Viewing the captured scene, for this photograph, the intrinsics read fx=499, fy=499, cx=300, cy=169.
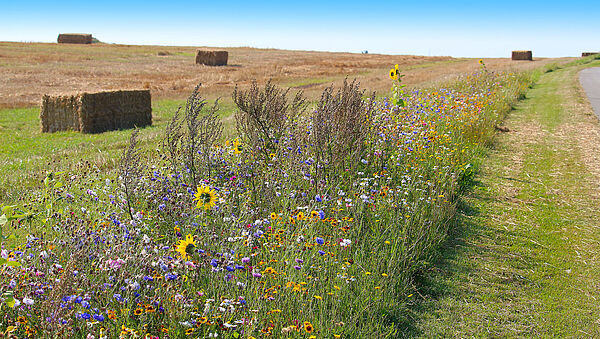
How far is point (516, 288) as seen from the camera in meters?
4.54

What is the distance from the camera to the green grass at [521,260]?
13.2 feet

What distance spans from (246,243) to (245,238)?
0.12m

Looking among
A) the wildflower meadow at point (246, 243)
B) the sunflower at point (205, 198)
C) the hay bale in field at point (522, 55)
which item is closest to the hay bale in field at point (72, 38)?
the hay bale in field at point (522, 55)

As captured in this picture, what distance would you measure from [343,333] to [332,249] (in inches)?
37.8

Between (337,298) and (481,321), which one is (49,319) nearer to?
(337,298)

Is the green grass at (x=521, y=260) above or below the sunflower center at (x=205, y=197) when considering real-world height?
below

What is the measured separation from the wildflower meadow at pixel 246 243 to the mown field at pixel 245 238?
0.06 feet

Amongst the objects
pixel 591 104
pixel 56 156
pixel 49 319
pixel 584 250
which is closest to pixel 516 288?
pixel 584 250

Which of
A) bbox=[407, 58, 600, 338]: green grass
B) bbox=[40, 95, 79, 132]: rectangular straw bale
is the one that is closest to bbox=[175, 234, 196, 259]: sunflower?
bbox=[407, 58, 600, 338]: green grass

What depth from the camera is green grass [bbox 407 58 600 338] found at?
13.2 feet

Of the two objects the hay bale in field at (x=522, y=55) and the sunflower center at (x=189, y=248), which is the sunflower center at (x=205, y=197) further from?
the hay bale in field at (x=522, y=55)

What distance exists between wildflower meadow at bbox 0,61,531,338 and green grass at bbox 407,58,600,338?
0.28 m

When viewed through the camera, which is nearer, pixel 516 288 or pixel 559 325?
pixel 559 325

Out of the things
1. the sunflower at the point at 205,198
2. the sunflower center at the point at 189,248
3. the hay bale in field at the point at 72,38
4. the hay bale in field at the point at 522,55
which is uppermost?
the hay bale in field at the point at 72,38
